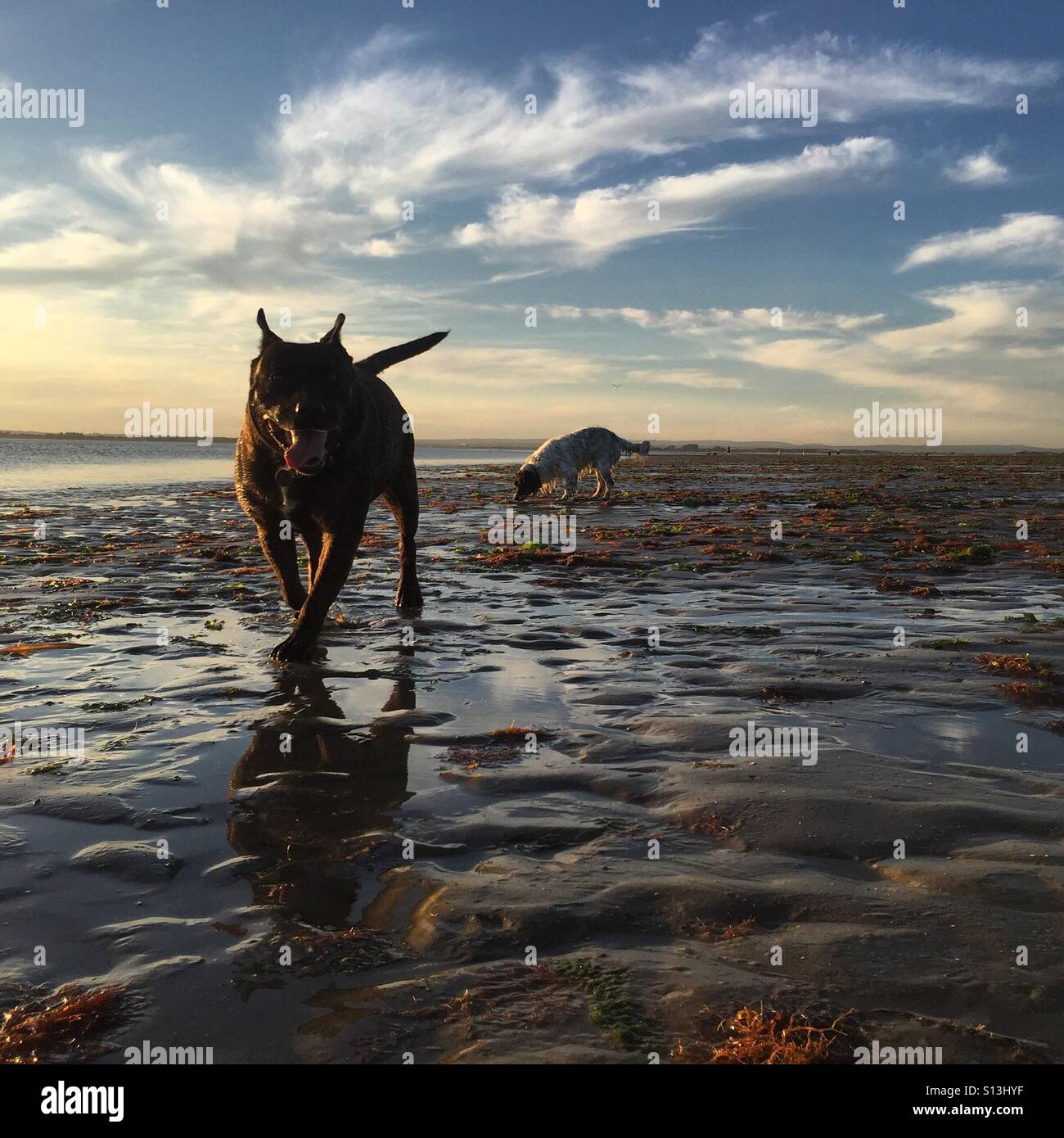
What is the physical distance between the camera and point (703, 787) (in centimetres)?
407

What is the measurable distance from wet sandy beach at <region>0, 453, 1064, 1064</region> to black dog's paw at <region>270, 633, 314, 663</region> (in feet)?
0.67

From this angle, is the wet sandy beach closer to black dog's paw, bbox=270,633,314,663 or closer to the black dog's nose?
black dog's paw, bbox=270,633,314,663

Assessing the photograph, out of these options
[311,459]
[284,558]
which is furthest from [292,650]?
[311,459]

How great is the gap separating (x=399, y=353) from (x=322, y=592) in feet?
11.1

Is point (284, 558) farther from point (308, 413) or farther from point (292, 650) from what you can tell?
point (308, 413)

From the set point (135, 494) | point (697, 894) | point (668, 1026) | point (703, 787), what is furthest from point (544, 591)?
point (135, 494)

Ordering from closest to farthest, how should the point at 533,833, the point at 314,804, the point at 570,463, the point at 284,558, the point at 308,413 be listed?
the point at 533,833 < the point at 314,804 < the point at 308,413 < the point at 284,558 < the point at 570,463

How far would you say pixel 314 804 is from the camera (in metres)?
3.94

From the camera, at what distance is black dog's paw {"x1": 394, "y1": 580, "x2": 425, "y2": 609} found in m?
9.12

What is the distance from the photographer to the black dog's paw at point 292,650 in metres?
6.60
